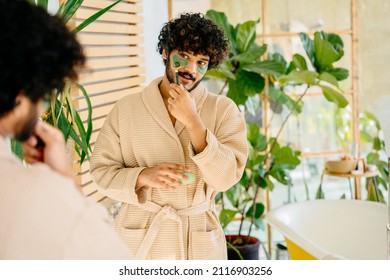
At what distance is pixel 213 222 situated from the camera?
4.47 ft

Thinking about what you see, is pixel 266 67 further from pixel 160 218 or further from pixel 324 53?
pixel 160 218

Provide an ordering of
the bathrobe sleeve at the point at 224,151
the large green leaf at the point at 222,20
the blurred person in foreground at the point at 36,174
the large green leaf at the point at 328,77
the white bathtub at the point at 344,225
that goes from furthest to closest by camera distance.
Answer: the white bathtub at the point at 344,225
the large green leaf at the point at 328,77
the large green leaf at the point at 222,20
the bathrobe sleeve at the point at 224,151
the blurred person in foreground at the point at 36,174

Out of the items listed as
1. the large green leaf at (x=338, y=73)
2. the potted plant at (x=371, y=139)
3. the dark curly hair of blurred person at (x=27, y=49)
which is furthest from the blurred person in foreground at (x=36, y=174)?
the potted plant at (x=371, y=139)

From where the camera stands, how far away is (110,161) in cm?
132

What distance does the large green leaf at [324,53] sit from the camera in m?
2.34

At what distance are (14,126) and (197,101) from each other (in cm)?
48

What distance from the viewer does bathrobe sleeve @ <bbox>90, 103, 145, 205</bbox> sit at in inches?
51.4

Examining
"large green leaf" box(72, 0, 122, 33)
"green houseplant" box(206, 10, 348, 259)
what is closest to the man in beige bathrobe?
"large green leaf" box(72, 0, 122, 33)

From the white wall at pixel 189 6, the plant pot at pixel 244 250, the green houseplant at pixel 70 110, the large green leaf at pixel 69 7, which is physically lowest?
the plant pot at pixel 244 250

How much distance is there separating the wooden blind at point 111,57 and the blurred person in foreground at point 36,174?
0.55 metres

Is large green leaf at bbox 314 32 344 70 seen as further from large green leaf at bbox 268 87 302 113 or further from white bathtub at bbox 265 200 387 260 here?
white bathtub at bbox 265 200 387 260

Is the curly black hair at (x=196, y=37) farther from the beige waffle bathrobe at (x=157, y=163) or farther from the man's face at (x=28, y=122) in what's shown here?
the man's face at (x=28, y=122)

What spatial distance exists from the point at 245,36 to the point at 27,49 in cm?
144
